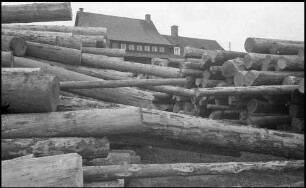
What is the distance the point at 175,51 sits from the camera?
42.7m

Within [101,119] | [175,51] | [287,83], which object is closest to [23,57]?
[101,119]

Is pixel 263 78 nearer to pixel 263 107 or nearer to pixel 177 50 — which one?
pixel 263 107

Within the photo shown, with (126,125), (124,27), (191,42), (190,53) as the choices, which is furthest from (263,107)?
(191,42)

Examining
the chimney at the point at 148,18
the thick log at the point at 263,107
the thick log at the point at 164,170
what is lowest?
the thick log at the point at 164,170

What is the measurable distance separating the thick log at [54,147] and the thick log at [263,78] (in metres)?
4.31

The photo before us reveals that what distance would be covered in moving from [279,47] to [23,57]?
6460 mm

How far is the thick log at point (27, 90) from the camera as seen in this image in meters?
4.46

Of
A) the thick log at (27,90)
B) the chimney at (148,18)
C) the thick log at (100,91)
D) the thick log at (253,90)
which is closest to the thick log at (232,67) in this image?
the thick log at (253,90)

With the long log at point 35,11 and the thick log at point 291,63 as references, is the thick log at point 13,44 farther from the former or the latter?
the thick log at point 291,63

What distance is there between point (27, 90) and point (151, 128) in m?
1.97

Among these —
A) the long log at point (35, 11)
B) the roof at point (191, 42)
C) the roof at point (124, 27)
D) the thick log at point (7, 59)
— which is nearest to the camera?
the thick log at point (7, 59)

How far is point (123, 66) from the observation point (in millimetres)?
8695

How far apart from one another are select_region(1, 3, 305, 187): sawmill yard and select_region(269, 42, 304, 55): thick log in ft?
0.09

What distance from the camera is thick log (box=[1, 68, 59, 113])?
446 cm
